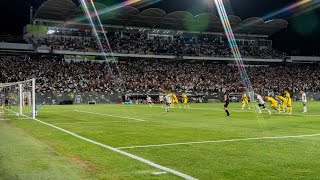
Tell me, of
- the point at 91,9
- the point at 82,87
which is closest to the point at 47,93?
the point at 82,87

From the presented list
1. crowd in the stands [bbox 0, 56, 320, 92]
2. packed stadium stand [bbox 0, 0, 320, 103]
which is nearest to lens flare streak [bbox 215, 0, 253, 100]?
packed stadium stand [bbox 0, 0, 320, 103]

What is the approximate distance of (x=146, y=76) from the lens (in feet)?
237

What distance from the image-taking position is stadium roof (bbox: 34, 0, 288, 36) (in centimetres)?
6938

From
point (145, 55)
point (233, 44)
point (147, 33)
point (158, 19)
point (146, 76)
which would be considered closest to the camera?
point (146, 76)

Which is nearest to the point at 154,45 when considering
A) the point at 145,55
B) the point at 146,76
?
the point at 145,55

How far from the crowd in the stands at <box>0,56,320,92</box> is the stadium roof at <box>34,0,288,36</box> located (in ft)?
26.0

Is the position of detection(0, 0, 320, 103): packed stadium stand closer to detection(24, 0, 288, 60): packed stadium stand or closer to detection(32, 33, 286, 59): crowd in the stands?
detection(24, 0, 288, 60): packed stadium stand

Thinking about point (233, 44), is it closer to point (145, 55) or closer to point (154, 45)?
point (154, 45)

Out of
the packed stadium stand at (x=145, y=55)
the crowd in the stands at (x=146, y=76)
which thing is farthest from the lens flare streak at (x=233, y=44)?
the crowd in the stands at (x=146, y=76)

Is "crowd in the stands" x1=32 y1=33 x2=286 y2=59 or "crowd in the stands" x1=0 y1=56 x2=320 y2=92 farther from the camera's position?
"crowd in the stands" x1=32 y1=33 x2=286 y2=59

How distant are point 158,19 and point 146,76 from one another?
13.1 m

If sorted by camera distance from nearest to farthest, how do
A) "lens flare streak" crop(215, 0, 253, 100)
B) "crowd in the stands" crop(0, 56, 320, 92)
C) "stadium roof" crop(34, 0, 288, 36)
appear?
"crowd in the stands" crop(0, 56, 320, 92)
"stadium roof" crop(34, 0, 288, 36)
"lens flare streak" crop(215, 0, 253, 100)

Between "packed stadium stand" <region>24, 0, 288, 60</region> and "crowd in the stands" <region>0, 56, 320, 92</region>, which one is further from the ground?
"packed stadium stand" <region>24, 0, 288, 60</region>

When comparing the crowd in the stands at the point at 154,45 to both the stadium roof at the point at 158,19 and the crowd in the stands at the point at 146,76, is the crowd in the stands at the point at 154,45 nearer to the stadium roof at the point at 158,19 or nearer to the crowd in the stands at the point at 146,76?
the crowd in the stands at the point at 146,76
